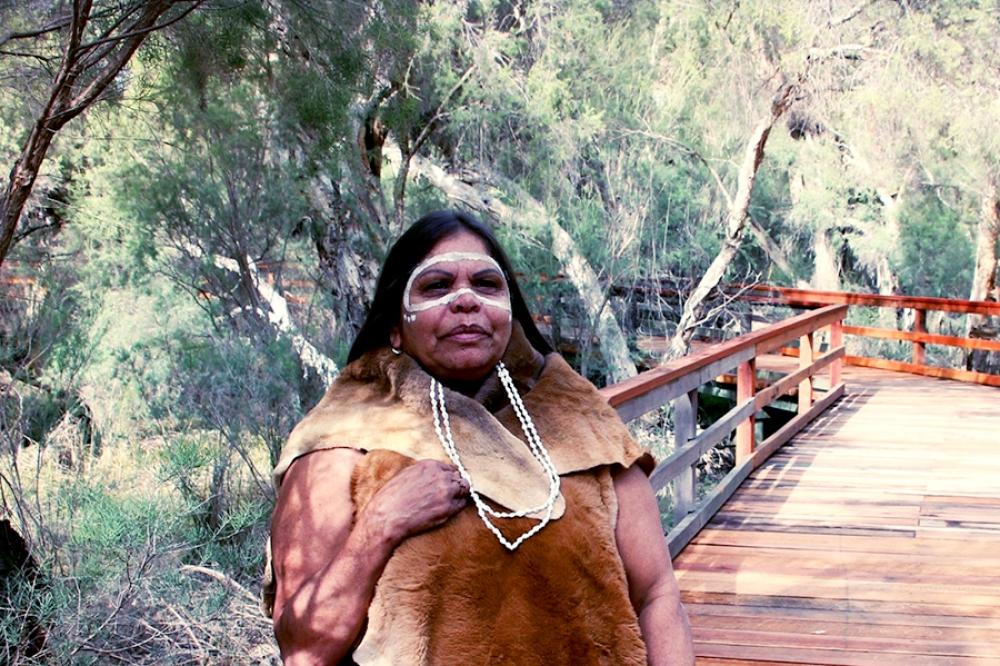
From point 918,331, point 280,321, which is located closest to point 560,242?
point 918,331

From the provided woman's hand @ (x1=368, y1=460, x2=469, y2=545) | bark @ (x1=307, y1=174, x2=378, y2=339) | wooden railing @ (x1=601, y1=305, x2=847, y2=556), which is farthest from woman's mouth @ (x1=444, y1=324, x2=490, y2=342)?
bark @ (x1=307, y1=174, x2=378, y2=339)

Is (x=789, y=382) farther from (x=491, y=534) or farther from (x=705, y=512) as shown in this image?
(x=491, y=534)

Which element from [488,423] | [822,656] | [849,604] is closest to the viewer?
[488,423]

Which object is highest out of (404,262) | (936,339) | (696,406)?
(404,262)

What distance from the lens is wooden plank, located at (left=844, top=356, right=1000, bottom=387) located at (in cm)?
1133

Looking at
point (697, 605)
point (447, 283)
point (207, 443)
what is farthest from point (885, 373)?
point (447, 283)

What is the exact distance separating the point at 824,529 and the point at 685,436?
3.41 feet

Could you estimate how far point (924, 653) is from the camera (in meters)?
3.43

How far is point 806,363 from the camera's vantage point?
793 cm

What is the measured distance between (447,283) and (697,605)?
2.67 meters

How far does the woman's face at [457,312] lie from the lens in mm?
1618

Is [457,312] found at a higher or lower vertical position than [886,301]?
higher

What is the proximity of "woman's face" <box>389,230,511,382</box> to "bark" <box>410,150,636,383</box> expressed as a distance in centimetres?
1028

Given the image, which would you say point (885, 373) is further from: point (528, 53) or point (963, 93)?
point (528, 53)
